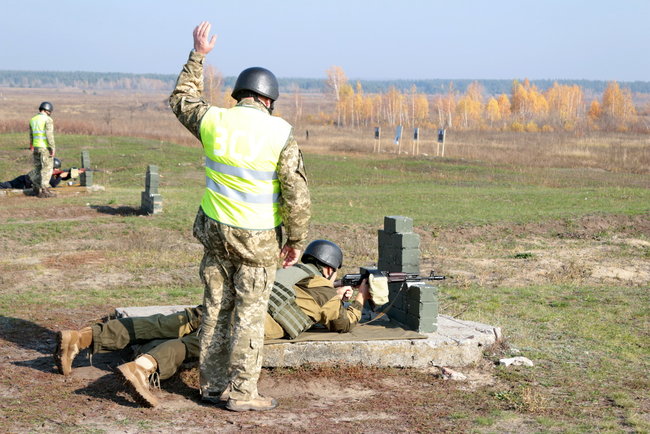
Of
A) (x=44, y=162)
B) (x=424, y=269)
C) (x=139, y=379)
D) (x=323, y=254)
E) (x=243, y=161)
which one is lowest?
(x=424, y=269)

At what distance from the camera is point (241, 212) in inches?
235

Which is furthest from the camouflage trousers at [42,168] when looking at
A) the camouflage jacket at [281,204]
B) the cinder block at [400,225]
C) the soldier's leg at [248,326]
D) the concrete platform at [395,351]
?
the soldier's leg at [248,326]

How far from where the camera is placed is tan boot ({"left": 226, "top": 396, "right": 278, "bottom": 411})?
20.2 ft

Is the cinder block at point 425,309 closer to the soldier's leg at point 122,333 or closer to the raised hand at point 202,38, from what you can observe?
the soldier's leg at point 122,333

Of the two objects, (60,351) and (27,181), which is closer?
(60,351)

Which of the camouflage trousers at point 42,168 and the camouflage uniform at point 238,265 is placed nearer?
the camouflage uniform at point 238,265

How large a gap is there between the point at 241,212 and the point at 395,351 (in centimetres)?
249

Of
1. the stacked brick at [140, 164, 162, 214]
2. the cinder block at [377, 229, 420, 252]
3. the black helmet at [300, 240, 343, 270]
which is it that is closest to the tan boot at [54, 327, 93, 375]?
the black helmet at [300, 240, 343, 270]

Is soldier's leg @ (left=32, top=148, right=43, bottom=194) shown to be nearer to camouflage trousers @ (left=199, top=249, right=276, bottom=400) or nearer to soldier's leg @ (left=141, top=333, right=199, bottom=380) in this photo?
soldier's leg @ (left=141, top=333, right=199, bottom=380)

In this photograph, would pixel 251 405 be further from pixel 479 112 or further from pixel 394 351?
pixel 479 112

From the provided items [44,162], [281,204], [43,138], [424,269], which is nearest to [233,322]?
[281,204]

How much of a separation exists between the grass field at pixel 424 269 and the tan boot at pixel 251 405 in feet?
0.31

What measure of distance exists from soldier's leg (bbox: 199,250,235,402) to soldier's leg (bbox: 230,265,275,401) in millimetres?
135

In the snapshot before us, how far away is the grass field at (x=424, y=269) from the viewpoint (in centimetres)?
636
